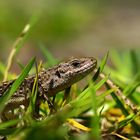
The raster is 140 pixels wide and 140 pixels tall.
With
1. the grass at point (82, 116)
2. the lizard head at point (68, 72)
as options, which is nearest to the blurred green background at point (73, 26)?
the lizard head at point (68, 72)

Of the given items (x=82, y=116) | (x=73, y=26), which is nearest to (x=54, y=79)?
(x=82, y=116)

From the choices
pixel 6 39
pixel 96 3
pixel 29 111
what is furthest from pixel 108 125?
pixel 96 3

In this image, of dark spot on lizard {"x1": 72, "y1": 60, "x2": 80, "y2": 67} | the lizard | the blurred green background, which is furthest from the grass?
the blurred green background

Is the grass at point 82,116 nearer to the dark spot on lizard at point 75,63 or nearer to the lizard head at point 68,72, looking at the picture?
the lizard head at point 68,72

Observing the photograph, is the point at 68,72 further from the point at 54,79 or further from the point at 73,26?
the point at 73,26

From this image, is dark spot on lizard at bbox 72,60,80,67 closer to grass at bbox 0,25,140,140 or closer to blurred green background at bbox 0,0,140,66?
grass at bbox 0,25,140,140

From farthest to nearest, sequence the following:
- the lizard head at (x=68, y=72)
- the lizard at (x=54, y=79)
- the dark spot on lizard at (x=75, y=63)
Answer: the dark spot on lizard at (x=75, y=63), the lizard head at (x=68, y=72), the lizard at (x=54, y=79)

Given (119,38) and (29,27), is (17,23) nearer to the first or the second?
(119,38)
